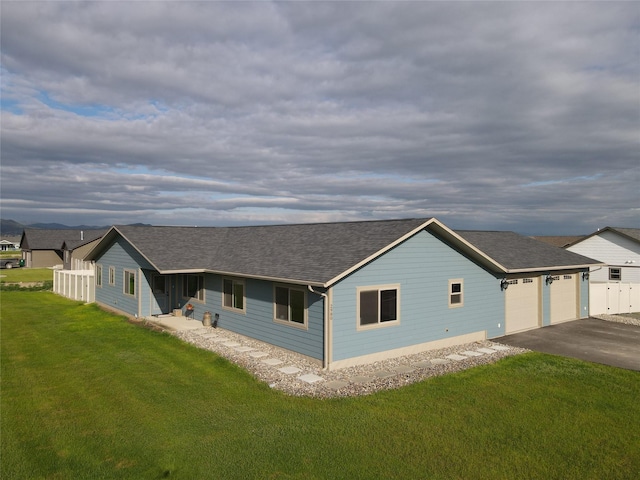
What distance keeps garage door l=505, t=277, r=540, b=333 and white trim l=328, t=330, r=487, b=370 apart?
2175mm

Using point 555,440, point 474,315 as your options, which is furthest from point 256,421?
point 474,315

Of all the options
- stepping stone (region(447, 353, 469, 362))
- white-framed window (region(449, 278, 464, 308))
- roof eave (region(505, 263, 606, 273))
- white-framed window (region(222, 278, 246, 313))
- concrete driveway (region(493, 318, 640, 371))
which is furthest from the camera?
roof eave (region(505, 263, 606, 273))

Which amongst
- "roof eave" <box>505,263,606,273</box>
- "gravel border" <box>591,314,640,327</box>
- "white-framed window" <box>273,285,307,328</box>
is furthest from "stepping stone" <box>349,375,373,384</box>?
"gravel border" <box>591,314,640,327</box>

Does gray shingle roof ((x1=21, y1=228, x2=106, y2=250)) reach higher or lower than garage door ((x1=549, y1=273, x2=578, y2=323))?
higher

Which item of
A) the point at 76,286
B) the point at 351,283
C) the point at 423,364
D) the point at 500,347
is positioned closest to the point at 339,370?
the point at 351,283

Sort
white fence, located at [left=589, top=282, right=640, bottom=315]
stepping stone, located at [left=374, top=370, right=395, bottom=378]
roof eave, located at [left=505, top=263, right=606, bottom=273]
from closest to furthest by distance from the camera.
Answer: stepping stone, located at [left=374, top=370, right=395, bottom=378], roof eave, located at [left=505, top=263, right=606, bottom=273], white fence, located at [left=589, top=282, right=640, bottom=315]

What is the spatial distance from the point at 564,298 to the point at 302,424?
1851 centimetres

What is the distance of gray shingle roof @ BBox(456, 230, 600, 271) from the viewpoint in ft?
65.8

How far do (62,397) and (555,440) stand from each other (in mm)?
11513

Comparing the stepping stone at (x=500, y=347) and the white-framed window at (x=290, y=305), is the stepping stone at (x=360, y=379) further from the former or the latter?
the stepping stone at (x=500, y=347)

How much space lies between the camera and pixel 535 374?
518 inches

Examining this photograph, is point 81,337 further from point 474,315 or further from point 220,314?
point 474,315

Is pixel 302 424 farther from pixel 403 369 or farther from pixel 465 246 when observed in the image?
pixel 465 246

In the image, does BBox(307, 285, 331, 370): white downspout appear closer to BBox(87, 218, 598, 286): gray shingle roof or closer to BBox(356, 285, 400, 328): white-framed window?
BBox(87, 218, 598, 286): gray shingle roof
